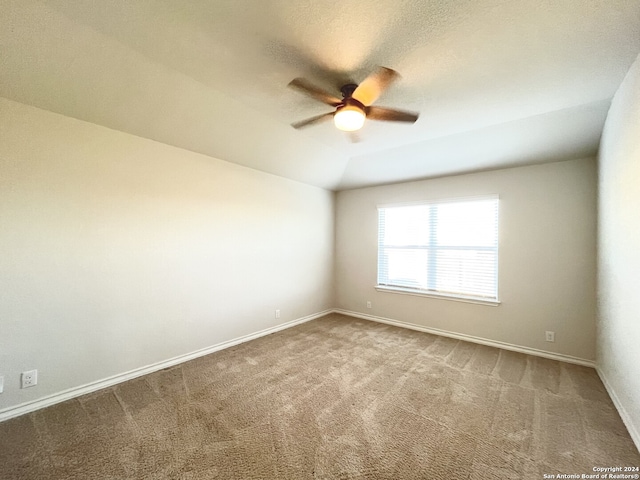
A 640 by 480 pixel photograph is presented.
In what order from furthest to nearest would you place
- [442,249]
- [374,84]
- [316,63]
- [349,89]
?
[442,249] → [349,89] → [316,63] → [374,84]

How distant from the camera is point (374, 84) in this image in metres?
1.71

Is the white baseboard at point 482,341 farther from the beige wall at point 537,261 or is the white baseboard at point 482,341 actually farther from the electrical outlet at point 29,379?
the electrical outlet at point 29,379

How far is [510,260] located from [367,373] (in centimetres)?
243

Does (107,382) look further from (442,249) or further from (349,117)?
(442,249)

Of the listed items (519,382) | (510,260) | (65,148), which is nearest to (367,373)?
(519,382)

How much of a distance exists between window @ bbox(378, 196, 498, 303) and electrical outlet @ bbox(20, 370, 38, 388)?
421cm

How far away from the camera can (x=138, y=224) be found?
8.79 ft

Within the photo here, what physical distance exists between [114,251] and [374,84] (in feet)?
9.07

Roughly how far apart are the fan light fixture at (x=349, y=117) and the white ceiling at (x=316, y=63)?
0.99ft

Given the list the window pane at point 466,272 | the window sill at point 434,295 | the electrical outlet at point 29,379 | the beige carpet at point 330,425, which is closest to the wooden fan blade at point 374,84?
the beige carpet at point 330,425

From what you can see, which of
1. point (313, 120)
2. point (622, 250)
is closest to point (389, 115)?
point (313, 120)

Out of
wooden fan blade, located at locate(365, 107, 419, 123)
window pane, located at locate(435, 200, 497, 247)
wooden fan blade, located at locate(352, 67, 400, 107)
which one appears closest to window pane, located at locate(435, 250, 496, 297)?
window pane, located at locate(435, 200, 497, 247)

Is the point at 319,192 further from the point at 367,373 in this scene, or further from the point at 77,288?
the point at 77,288

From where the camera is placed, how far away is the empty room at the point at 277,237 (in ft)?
5.22
